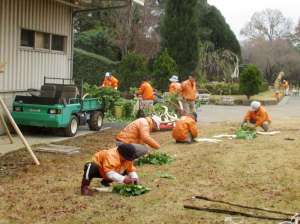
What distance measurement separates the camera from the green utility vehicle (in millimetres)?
11234

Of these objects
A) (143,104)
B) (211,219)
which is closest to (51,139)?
(143,104)

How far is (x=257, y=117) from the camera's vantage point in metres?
12.2

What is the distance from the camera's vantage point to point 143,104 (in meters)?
15.2

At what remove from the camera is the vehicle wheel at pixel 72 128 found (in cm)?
1189

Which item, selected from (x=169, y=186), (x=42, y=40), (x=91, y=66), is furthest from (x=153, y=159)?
(x=91, y=66)

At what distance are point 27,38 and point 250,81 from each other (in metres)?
18.9

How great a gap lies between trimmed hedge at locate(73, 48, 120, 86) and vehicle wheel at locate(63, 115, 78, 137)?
58.7 ft

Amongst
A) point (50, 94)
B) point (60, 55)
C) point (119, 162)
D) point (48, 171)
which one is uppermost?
point (60, 55)

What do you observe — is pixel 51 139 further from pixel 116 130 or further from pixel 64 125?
pixel 116 130

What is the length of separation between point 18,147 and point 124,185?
4.70 metres

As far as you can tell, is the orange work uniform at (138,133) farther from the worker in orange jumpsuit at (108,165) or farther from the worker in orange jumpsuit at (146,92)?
the worker in orange jumpsuit at (146,92)

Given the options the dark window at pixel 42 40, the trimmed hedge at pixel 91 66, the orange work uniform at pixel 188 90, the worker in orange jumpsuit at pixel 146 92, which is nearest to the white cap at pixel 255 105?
the orange work uniform at pixel 188 90

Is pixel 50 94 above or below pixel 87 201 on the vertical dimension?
above

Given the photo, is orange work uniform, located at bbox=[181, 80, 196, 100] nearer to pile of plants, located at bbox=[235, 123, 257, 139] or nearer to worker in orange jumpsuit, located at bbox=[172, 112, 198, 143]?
pile of plants, located at bbox=[235, 123, 257, 139]
